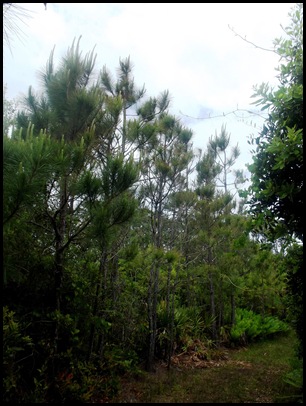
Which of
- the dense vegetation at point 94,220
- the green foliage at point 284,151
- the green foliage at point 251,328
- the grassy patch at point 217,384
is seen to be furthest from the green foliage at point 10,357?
the green foliage at point 251,328

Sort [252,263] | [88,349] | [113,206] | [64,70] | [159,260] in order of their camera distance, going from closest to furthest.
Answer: [113,206] → [64,70] → [88,349] → [159,260] → [252,263]

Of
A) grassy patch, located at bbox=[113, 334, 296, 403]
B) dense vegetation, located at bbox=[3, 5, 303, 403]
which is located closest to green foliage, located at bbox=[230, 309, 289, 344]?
grassy patch, located at bbox=[113, 334, 296, 403]

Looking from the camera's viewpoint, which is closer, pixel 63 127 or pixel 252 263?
pixel 63 127

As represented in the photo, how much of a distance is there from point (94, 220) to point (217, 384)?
323 cm

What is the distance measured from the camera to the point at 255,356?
22.3ft

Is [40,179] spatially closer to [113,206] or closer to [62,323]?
[113,206]

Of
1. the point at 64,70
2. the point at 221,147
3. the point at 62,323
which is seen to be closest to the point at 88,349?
the point at 62,323

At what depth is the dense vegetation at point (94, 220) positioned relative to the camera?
7.59 feet

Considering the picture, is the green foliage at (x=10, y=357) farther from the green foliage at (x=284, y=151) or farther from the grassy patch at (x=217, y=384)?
the green foliage at (x=284, y=151)

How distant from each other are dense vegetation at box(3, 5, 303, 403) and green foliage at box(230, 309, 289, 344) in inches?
81.1

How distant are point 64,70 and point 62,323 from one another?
288 centimetres

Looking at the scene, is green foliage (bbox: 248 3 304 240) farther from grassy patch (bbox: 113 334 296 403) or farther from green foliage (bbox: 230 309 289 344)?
green foliage (bbox: 230 309 289 344)

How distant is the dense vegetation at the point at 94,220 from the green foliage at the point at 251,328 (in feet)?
6.75

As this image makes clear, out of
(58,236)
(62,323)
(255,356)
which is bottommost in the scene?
(255,356)
